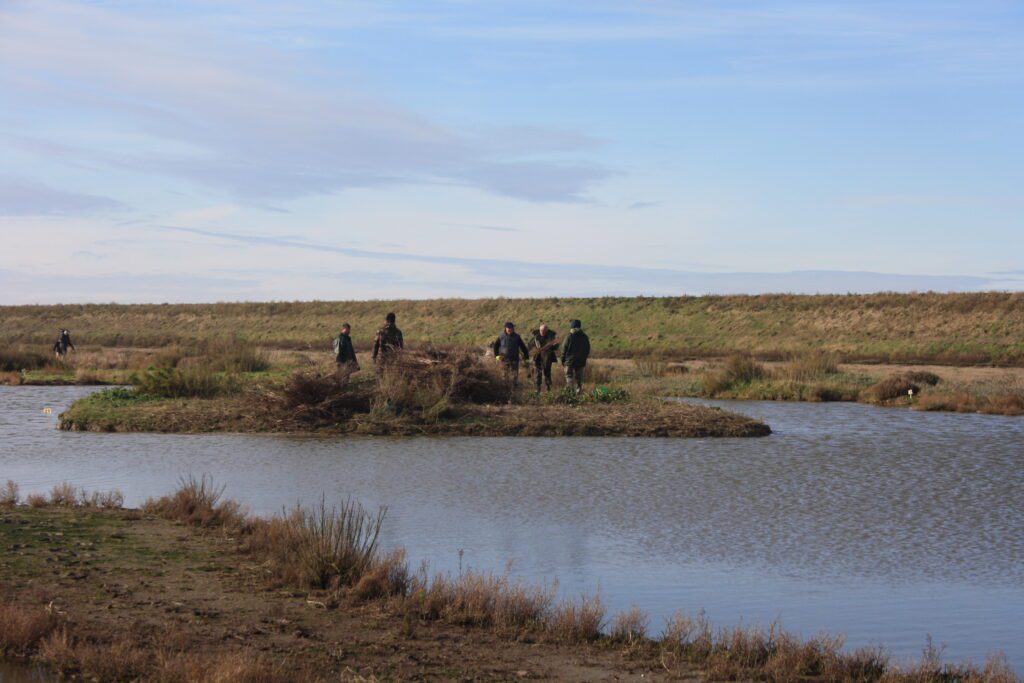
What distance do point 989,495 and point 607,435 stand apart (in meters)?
7.81

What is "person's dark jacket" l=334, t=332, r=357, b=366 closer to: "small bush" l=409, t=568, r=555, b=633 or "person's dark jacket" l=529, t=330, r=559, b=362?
"person's dark jacket" l=529, t=330, r=559, b=362

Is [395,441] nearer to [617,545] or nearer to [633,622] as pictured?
[617,545]

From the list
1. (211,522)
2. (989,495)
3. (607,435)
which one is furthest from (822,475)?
(211,522)

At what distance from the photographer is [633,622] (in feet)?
26.8

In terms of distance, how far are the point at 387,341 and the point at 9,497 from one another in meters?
11.9

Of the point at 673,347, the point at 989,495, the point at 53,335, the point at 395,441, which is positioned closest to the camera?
the point at 989,495

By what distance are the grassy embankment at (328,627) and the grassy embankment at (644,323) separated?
145 feet

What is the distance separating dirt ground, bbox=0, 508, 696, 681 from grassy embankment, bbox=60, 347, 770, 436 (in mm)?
11340

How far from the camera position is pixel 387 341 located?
80.4ft

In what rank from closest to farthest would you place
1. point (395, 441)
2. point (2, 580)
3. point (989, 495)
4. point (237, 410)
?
point (2, 580)
point (989, 495)
point (395, 441)
point (237, 410)

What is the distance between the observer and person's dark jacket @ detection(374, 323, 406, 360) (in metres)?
24.2

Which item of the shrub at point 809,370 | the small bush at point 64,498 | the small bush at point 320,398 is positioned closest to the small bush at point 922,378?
the shrub at point 809,370

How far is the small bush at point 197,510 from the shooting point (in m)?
11.9

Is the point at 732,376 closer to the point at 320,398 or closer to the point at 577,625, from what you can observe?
the point at 320,398
